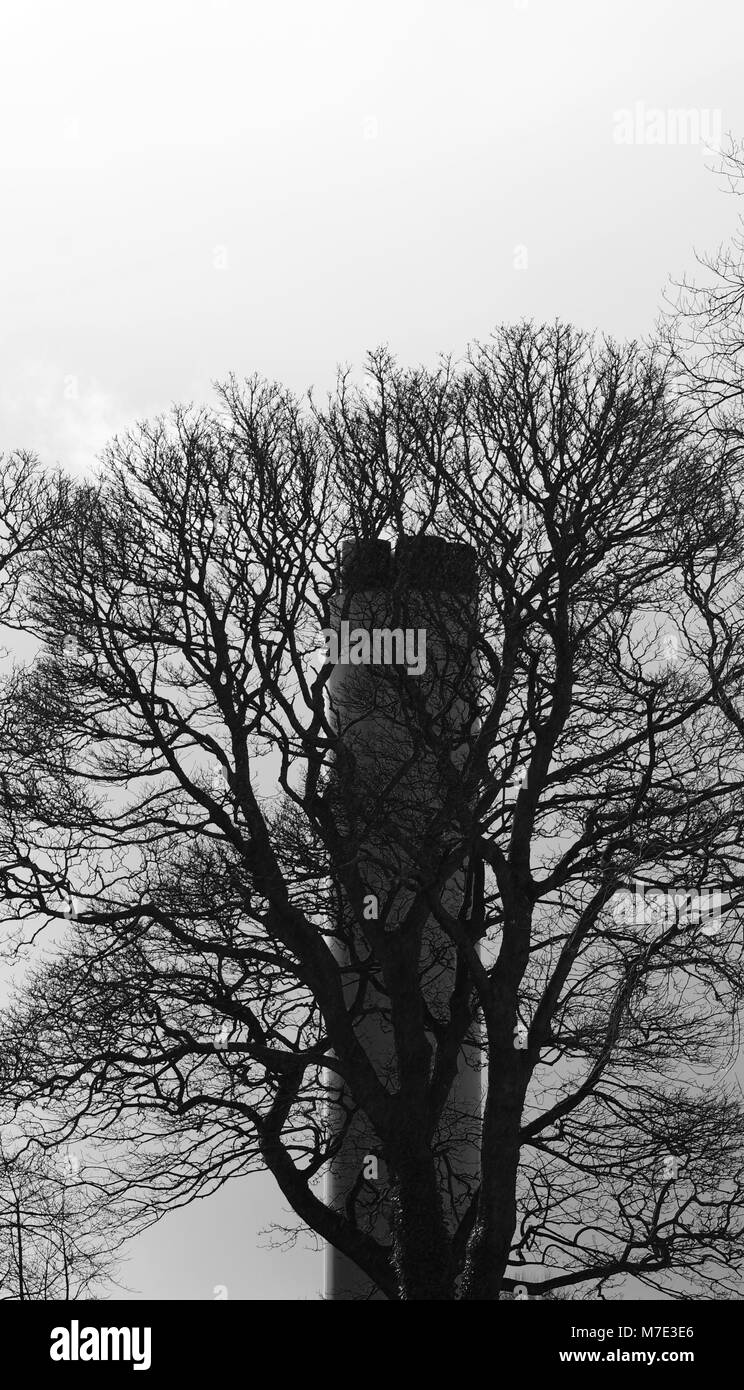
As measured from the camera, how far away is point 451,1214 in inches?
717

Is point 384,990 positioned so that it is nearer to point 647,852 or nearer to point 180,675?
point 180,675

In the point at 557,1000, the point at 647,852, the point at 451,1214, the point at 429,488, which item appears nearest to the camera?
the point at 647,852

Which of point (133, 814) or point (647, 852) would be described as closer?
point (647, 852)

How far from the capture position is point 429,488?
16766mm

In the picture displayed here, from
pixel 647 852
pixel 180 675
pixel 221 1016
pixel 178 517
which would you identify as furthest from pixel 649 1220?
pixel 178 517
